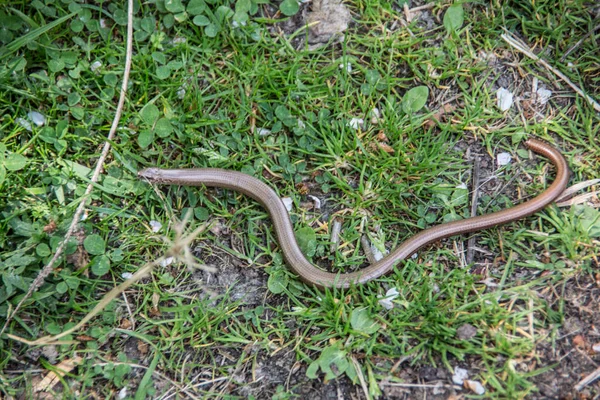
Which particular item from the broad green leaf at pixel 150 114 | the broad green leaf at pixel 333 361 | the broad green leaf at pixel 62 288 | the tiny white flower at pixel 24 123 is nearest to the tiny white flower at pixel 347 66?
the broad green leaf at pixel 150 114

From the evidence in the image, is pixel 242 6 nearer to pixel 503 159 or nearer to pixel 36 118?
pixel 36 118

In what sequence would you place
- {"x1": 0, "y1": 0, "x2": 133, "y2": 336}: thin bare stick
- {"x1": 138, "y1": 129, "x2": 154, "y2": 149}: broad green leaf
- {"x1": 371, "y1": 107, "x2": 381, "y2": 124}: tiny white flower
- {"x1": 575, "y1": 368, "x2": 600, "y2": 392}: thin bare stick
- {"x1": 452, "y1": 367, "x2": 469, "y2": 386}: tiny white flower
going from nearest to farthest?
{"x1": 575, "y1": 368, "x2": 600, "y2": 392}: thin bare stick, {"x1": 452, "y1": 367, "x2": 469, "y2": 386}: tiny white flower, {"x1": 0, "y1": 0, "x2": 133, "y2": 336}: thin bare stick, {"x1": 138, "y1": 129, "x2": 154, "y2": 149}: broad green leaf, {"x1": 371, "y1": 107, "x2": 381, "y2": 124}: tiny white flower

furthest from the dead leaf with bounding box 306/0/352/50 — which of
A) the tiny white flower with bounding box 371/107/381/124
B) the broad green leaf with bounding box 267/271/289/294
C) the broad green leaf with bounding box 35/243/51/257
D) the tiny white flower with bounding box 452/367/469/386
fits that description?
the tiny white flower with bounding box 452/367/469/386

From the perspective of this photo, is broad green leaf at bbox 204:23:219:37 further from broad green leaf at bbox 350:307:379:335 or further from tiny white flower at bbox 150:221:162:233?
broad green leaf at bbox 350:307:379:335

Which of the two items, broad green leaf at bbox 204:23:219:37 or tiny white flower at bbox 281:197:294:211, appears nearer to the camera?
tiny white flower at bbox 281:197:294:211

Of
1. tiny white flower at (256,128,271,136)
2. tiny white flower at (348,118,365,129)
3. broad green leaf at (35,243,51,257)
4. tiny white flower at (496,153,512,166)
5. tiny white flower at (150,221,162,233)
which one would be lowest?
tiny white flower at (150,221,162,233)

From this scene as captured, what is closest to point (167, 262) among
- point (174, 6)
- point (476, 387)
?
point (174, 6)

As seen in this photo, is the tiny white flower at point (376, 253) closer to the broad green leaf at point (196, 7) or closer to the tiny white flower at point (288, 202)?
the tiny white flower at point (288, 202)
